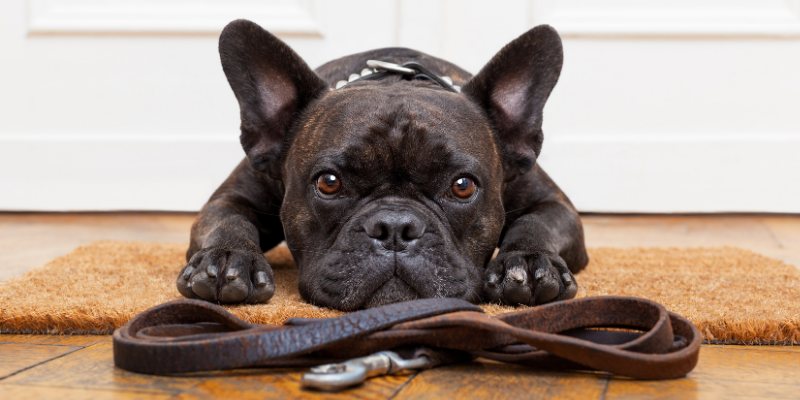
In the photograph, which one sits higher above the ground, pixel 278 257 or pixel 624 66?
pixel 624 66

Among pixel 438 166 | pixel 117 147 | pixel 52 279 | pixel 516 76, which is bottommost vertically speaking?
pixel 117 147

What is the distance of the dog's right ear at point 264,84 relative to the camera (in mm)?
2111

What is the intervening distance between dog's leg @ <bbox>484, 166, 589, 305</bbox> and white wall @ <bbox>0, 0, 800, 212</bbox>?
1824 mm

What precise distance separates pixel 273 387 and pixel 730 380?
82 centimetres

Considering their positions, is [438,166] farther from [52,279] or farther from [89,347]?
[52,279]

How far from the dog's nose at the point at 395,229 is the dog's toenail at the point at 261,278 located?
313mm

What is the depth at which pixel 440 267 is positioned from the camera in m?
1.78

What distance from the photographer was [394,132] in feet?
6.26

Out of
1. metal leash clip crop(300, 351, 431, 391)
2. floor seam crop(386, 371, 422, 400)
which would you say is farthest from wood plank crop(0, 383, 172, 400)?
floor seam crop(386, 371, 422, 400)

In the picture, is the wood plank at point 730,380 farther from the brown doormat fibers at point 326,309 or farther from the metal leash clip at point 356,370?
the metal leash clip at point 356,370

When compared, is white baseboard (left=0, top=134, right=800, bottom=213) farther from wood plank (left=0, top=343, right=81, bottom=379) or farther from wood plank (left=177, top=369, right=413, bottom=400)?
wood plank (left=177, top=369, right=413, bottom=400)

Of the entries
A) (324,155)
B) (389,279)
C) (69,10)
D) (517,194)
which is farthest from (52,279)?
(69,10)

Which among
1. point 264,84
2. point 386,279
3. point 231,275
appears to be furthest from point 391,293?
point 264,84

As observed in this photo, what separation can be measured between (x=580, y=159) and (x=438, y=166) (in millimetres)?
2600
